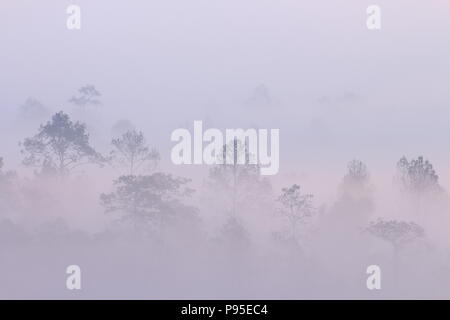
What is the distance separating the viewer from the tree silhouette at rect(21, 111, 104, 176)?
15.3m

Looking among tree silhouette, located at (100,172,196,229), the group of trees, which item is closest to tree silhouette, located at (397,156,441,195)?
the group of trees

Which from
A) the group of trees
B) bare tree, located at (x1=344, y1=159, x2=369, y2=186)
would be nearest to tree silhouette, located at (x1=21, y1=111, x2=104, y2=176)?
the group of trees

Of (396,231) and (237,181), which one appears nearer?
(396,231)

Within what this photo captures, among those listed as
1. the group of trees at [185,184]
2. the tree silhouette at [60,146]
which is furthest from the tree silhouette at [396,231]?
the tree silhouette at [60,146]

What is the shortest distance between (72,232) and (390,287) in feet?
18.6

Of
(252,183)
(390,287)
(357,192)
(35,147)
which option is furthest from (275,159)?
(35,147)

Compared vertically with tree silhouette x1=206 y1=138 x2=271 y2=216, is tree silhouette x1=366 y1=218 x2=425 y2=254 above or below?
below

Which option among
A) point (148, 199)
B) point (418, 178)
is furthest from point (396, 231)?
point (148, 199)

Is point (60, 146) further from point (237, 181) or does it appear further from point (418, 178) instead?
point (418, 178)

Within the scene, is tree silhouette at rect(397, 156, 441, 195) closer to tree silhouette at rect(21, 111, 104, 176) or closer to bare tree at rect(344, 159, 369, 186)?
bare tree at rect(344, 159, 369, 186)

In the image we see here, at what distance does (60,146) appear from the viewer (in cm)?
1578

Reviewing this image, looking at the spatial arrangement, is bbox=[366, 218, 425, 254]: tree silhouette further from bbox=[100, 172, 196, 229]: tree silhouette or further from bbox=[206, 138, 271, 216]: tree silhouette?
bbox=[100, 172, 196, 229]: tree silhouette

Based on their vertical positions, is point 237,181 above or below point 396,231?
above
